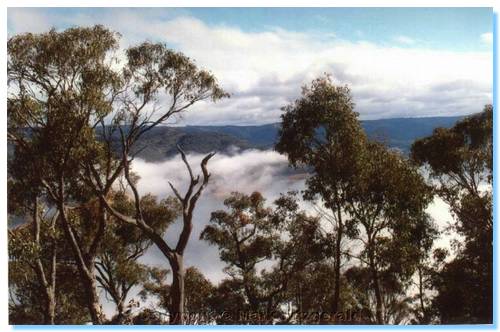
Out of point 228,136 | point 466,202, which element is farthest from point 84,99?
point 466,202

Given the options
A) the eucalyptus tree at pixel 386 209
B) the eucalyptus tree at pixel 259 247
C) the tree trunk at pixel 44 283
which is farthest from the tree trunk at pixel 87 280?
the eucalyptus tree at pixel 386 209

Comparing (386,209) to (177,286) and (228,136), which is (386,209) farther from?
(177,286)

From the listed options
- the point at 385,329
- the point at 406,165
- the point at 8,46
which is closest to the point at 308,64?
the point at 406,165

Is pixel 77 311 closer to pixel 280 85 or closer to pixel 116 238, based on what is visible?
pixel 116 238

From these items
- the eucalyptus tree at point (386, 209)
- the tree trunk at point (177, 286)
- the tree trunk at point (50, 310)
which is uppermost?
the eucalyptus tree at point (386, 209)

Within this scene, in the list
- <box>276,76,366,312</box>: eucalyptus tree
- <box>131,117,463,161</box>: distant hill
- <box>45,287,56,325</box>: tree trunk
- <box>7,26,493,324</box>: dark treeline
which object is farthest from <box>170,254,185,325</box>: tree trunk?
<box>276,76,366,312</box>: eucalyptus tree

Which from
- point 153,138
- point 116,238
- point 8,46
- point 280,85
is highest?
point 8,46

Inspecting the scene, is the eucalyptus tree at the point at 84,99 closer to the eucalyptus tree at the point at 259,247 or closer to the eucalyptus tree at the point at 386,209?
the eucalyptus tree at the point at 386,209
